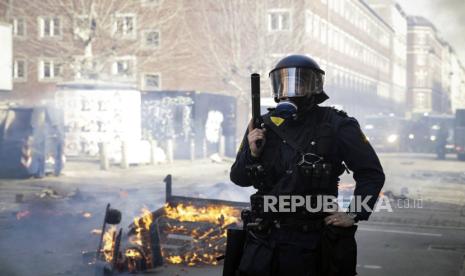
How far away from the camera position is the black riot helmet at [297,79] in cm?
361

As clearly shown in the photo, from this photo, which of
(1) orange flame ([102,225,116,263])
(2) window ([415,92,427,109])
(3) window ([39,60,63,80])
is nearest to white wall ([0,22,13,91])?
(1) orange flame ([102,225,116,263])

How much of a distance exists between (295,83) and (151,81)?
40.6 m

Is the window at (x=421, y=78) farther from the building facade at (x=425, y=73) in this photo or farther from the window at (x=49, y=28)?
the window at (x=49, y=28)

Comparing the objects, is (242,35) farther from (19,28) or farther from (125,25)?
(19,28)

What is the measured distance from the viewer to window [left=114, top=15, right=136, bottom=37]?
113 ft

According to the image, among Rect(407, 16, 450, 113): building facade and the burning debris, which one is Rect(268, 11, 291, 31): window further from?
Rect(407, 16, 450, 113): building facade

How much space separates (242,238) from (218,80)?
3762 centimetres

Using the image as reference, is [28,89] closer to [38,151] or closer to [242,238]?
[38,151]

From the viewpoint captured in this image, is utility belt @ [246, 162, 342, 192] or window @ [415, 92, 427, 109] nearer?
utility belt @ [246, 162, 342, 192]

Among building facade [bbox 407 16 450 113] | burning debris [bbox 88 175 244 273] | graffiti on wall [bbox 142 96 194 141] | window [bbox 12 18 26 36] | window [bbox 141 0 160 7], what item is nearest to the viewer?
burning debris [bbox 88 175 244 273]

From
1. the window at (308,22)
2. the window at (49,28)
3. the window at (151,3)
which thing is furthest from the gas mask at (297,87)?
the window at (49,28)

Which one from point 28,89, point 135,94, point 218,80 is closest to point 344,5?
point 218,80

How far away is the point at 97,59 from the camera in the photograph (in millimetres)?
32625

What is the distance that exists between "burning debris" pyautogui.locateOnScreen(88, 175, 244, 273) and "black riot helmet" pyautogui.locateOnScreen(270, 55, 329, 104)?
173 inches
